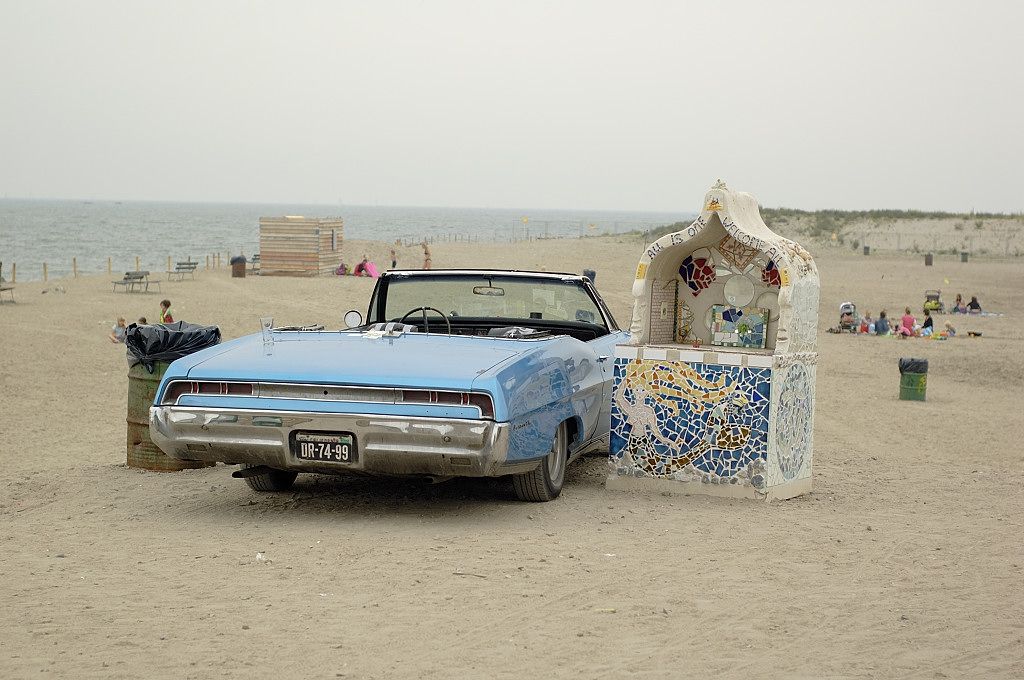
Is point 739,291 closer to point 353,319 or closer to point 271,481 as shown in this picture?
point 353,319

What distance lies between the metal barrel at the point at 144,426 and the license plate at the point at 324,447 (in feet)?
7.31

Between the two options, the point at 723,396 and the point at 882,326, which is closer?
the point at 723,396

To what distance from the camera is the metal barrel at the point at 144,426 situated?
8.68 meters

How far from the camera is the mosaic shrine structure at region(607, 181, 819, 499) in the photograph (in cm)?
794

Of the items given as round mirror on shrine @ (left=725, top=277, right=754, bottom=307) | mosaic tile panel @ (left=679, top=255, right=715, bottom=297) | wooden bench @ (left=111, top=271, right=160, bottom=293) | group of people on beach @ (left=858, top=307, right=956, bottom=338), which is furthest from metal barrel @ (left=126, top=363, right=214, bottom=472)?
wooden bench @ (left=111, top=271, right=160, bottom=293)

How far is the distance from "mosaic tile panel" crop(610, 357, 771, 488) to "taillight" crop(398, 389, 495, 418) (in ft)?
5.97

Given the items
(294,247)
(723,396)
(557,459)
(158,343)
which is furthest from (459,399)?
(294,247)

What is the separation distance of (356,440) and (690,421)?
2486 mm

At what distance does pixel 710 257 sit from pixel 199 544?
445 centimetres

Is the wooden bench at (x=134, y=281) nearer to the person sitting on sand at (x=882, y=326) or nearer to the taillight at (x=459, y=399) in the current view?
the person sitting on sand at (x=882, y=326)

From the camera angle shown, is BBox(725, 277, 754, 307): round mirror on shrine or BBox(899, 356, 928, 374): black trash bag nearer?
BBox(725, 277, 754, 307): round mirror on shrine

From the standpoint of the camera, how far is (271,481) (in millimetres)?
8008

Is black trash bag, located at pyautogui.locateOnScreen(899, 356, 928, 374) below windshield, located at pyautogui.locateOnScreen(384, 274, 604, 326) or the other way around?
below

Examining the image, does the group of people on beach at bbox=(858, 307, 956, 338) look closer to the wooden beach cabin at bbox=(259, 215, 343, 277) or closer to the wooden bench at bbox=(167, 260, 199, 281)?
the wooden beach cabin at bbox=(259, 215, 343, 277)
